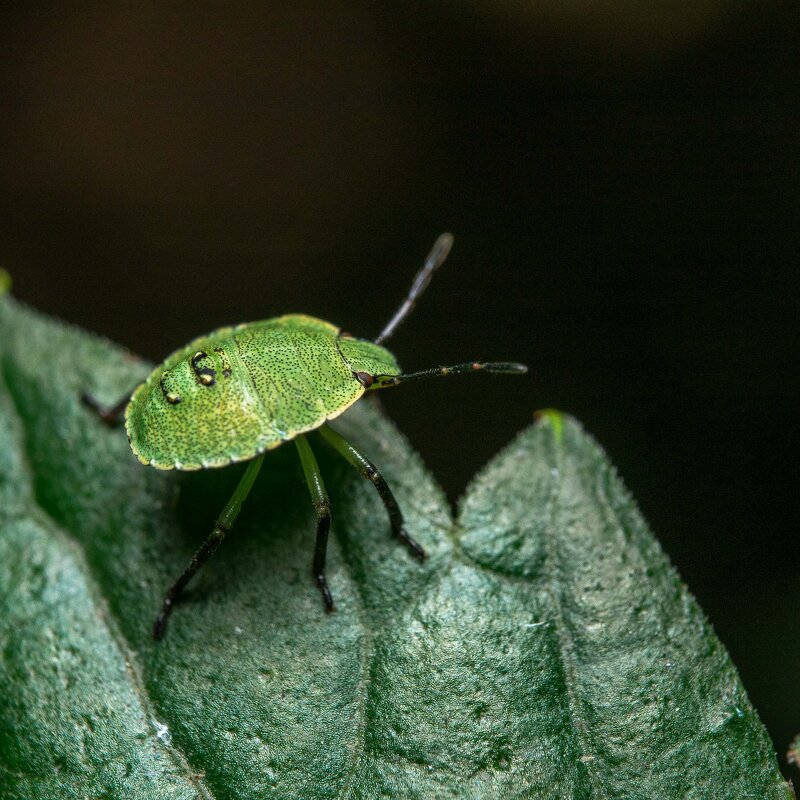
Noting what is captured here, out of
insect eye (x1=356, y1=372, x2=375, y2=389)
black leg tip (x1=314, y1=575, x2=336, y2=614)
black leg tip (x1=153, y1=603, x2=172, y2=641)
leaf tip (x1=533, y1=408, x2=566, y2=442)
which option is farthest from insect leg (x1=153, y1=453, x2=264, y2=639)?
leaf tip (x1=533, y1=408, x2=566, y2=442)

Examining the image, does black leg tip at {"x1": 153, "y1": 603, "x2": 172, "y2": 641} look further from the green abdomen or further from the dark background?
the dark background

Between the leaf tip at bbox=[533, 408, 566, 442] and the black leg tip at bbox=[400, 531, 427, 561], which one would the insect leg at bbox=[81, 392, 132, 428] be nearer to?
the black leg tip at bbox=[400, 531, 427, 561]

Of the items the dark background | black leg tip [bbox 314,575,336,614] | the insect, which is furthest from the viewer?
the dark background

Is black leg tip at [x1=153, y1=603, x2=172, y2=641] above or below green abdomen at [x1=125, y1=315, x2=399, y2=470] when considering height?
below

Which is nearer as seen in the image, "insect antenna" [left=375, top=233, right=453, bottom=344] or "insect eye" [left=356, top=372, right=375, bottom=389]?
"insect eye" [left=356, top=372, right=375, bottom=389]

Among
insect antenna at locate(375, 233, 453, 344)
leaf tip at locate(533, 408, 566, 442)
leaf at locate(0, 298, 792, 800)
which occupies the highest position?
insect antenna at locate(375, 233, 453, 344)

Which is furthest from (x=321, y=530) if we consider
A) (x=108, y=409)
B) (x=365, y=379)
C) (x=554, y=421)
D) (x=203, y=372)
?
(x=108, y=409)

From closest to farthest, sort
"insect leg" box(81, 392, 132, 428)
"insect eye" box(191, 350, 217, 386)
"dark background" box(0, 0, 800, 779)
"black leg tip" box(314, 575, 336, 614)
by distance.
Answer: "black leg tip" box(314, 575, 336, 614) < "insect eye" box(191, 350, 217, 386) < "insect leg" box(81, 392, 132, 428) < "dark background" box(0, 0, 800, 779)
